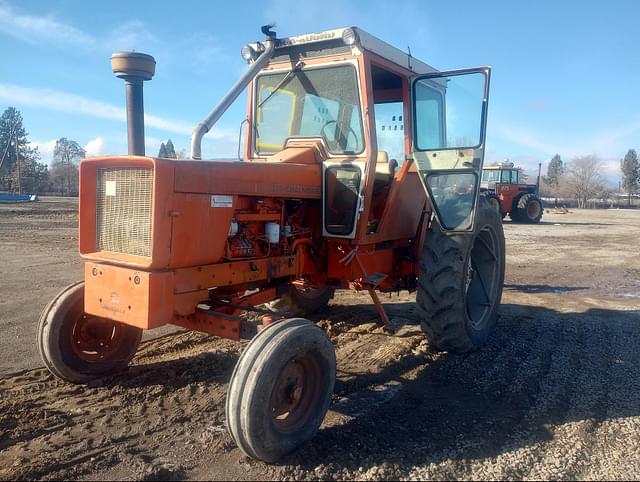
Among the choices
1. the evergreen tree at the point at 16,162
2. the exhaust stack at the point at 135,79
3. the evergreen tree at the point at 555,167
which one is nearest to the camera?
the exhaust stack at the point at 135,79

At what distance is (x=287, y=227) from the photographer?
443cm

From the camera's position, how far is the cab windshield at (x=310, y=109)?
4688mm

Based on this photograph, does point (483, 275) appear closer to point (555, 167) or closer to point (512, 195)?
point (512, 195)

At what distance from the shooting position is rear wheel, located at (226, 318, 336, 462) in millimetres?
3002

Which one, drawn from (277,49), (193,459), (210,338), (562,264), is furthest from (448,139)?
(562,264)

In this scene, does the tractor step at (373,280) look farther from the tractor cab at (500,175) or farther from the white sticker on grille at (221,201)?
the tractor cab at (500,175)

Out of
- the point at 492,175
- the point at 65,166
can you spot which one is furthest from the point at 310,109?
the point at 65,166

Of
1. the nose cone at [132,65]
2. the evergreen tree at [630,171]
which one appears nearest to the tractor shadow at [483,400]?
the nose cone at [132,65]

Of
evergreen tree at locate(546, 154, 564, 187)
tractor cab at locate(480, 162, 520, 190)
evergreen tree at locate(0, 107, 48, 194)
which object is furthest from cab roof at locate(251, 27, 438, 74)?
evergreen tree at locate(546, 154, 564, 187)

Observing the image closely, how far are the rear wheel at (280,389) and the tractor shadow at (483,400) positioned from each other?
173 mm

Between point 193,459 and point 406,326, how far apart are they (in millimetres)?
3545

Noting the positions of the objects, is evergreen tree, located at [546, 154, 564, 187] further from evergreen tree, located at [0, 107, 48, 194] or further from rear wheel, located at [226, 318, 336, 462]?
rear wheel, located at [226, 318, 336, 462]

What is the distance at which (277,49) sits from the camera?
16.2 ft

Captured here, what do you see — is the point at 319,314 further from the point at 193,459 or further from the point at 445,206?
the point at 193,459
